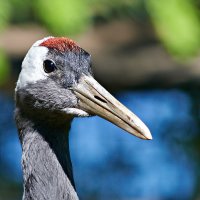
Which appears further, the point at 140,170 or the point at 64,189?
the point at 140,170

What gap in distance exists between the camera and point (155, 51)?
7453 mm

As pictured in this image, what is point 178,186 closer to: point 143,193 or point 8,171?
point 143,193

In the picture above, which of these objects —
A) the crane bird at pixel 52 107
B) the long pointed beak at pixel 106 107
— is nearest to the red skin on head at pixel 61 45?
the crane bird at pixel 52 107

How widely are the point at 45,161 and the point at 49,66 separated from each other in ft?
1.52

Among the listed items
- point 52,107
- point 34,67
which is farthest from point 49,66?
point 52,107

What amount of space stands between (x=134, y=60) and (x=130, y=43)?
0.44 feet

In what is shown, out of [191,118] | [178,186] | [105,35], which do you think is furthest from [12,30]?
[178,186]

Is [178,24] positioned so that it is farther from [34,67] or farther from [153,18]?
[34,67]

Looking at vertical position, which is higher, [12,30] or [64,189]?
[12,30]

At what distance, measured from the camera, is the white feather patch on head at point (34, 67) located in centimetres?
469

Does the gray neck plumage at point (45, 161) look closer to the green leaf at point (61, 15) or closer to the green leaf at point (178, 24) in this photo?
the green leaf at point (61, 15)

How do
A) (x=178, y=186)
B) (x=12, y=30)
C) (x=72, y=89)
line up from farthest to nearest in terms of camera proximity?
(x=178, y=186) → (x=12, y=30) → (x=72, y=89)

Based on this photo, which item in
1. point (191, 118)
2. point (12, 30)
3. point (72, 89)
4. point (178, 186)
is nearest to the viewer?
point (72, 89)

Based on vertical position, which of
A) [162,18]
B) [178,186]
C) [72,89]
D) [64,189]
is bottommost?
[64,189]
